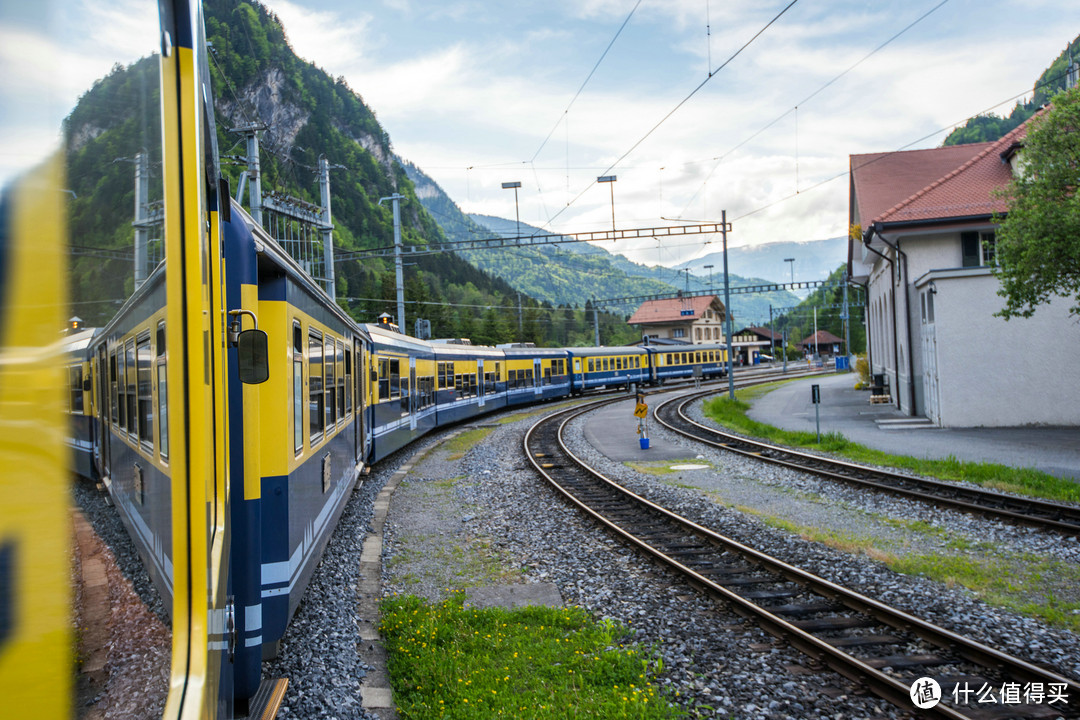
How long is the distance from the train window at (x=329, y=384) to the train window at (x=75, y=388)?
6.02m

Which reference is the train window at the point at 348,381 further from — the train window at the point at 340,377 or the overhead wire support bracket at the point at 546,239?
the overhead wire support bracket at the point at 546,239

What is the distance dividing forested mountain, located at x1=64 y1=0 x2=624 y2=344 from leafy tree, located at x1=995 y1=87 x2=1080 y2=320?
13.9 m

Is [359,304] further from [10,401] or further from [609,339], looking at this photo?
[10,401]

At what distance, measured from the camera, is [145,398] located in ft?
6.59

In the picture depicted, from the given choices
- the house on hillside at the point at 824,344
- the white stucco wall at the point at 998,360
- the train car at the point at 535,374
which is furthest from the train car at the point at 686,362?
the house on hillside at the point at 824,344

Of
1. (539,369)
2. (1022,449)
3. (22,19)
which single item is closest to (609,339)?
(539,369)

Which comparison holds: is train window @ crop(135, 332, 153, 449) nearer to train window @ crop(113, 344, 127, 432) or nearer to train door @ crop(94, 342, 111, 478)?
train window @ crop(113, 344, 127, 432)

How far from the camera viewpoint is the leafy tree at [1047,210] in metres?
13.5

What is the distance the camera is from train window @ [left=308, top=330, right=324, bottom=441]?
248 inches

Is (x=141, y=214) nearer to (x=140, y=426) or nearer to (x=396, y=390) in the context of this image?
(x=140, y=426)

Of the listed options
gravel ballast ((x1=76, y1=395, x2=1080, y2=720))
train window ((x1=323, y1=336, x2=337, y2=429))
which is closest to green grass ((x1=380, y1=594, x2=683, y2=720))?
gravel ballast ((x1=76, y1=395, x2=1080, y2=720))

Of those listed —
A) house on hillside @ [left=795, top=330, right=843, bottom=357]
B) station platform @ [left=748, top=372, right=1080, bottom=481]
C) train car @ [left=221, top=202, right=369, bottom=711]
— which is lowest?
station platform @ [left=748, top=372, right=1080, bottom=481]

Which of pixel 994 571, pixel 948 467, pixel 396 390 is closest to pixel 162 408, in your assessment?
pixel 994 571

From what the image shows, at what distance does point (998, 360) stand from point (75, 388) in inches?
861
